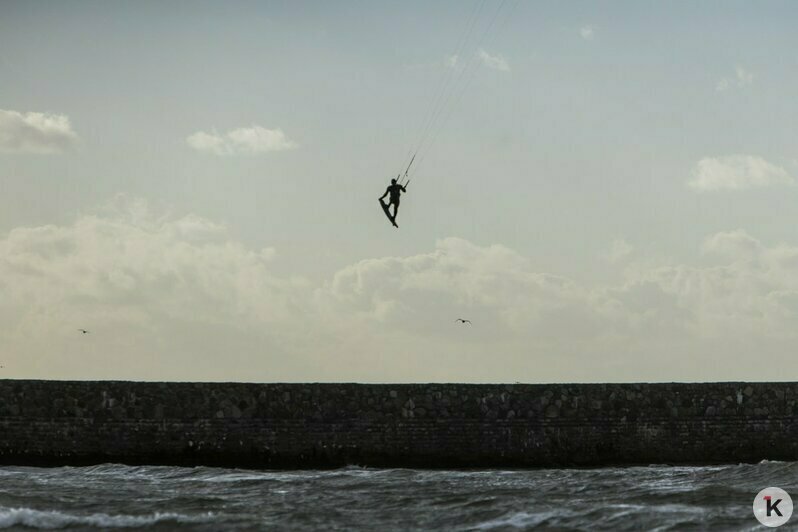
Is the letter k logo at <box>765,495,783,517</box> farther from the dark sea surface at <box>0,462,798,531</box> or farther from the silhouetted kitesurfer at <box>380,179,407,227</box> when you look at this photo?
the silhouetted kitesurfer at <box>380,179,407,227</box>

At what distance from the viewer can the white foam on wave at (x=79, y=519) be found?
12969 millimetres

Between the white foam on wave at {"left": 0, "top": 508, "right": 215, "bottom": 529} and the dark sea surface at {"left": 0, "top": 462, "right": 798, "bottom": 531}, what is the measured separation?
1 cm

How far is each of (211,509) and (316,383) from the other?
5553mm

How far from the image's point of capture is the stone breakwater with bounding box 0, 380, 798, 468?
19.0m

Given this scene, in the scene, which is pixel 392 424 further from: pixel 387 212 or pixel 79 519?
pixel 79 519

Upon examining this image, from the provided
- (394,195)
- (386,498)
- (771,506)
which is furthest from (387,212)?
(771,506)

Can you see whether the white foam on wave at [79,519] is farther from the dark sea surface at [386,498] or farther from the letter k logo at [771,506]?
the letter k logo at [771,506]

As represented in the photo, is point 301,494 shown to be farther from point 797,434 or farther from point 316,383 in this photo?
point 797,434

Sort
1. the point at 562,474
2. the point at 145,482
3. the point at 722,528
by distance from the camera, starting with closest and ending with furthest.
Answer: the point at 722,528 → the point at 145,482 → the point at 562,474

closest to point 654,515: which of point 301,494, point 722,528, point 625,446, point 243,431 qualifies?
point 722,528

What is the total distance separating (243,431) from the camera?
1917cm

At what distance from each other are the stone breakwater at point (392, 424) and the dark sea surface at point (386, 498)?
514 mm

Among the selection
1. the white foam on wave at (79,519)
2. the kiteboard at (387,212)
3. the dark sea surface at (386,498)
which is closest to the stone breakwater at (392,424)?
the dark sea surface at (386,498)

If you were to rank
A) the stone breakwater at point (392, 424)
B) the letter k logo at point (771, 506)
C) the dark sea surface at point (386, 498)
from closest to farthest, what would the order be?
Answer: the dark sea surface at point (386, 498) → the letter k logo at point (771, 506) → the stone breakwater at point (392, 424)
